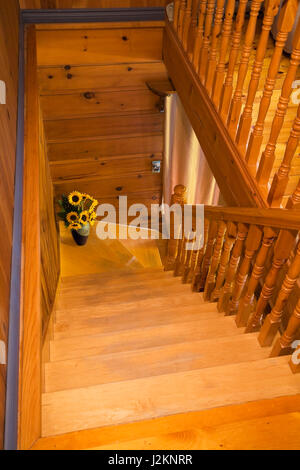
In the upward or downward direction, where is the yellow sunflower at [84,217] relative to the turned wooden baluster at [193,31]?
downward

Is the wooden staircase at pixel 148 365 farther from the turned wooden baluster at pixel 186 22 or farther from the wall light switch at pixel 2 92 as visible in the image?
the turned wooden baluster at pixel 186 22

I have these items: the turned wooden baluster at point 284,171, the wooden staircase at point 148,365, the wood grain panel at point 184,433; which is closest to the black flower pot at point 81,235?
the wooden staircase at point 148,365

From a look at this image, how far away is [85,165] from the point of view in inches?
162

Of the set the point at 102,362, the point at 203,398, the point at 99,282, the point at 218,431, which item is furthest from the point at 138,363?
the point at 99,282

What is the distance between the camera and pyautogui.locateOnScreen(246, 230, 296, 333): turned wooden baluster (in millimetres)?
1532

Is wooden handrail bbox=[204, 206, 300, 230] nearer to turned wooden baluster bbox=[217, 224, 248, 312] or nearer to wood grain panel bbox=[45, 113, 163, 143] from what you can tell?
turned wooden baluster bbox=[217, 224, 248, 312]

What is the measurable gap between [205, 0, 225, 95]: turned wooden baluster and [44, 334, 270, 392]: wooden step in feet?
4.78

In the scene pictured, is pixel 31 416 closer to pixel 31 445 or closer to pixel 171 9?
pixel 31 445

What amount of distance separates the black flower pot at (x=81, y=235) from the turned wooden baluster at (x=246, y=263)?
235cm

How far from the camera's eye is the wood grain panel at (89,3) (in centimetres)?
301

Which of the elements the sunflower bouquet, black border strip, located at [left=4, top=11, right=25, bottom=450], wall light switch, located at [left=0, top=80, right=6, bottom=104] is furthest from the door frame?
the sunflower bouquet

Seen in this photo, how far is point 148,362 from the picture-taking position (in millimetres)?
1600

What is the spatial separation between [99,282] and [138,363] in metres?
1.59

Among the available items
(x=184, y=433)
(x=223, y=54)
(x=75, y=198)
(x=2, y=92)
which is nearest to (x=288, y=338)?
(x=184, y=433)
